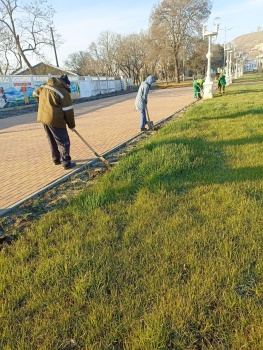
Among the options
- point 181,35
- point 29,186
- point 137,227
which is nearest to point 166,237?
point 137,227

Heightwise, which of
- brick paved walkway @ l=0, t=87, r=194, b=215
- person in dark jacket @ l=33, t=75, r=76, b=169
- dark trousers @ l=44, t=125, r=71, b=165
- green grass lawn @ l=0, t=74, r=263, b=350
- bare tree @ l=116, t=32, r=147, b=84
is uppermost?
bare tree @ l=116, t=32, r=147, b=84

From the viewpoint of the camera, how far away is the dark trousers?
503 centimetres

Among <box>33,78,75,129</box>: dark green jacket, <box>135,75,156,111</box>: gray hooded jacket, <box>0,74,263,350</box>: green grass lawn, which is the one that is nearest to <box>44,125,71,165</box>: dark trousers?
<box>33,78,75,129</box>: dark green jacket

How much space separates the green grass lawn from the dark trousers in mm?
1484

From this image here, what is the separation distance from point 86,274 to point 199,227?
1243mm

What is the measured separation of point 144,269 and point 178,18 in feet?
169

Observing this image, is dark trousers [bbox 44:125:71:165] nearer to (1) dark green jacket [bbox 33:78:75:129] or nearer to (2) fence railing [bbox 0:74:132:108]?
(1) dark green jacket [bbox 33:78:75:129]

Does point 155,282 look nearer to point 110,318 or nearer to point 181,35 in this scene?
point 110,318

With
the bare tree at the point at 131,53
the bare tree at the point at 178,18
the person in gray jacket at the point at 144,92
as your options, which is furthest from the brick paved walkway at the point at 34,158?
the bare tree at the point at 131,53

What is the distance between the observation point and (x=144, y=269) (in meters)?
2.25

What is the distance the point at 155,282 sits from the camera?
2.10m

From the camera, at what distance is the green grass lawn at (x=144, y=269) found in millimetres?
1715

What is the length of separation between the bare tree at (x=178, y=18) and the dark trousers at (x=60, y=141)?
48.1 meters

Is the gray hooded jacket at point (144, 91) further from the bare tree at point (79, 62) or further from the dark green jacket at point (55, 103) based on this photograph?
the bare tree at point (79, 62)
